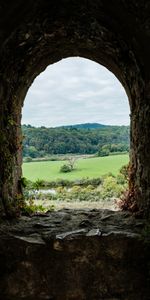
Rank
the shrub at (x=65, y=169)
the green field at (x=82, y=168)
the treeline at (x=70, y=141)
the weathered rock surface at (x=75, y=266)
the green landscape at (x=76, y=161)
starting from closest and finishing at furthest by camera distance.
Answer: the weathered rock surface at (x=75, y=266)
the green landscape at (x=76, y=161)
the treeline at (x=70, y=141)
the green field at (x=82, y=168)
the shrub at (x=65, y=169)

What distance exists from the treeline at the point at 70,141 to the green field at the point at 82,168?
48cm

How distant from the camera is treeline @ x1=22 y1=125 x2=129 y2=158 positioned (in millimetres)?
10008

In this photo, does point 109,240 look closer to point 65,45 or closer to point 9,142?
point 9,142

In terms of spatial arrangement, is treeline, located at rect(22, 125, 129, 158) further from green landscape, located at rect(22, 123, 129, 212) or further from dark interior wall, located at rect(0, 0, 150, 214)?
dark interior wall, located at rect(0, 0, 150, 214)

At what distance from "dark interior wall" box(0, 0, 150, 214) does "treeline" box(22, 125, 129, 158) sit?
330 cm

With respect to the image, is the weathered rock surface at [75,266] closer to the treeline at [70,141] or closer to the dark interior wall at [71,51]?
the dark interior wall at [71,51]

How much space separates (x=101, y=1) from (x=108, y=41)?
1.12 m

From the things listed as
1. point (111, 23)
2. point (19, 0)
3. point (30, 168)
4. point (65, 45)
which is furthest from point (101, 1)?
point (30, 168)

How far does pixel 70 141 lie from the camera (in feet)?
33.4

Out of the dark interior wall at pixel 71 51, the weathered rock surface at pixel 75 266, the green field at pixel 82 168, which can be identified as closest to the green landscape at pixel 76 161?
the green field at pixel 82 168

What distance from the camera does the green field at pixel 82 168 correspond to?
10.8 m

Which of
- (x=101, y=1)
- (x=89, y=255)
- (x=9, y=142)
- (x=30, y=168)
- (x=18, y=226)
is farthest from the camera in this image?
(x=30, y=168)

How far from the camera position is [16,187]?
6363 mm

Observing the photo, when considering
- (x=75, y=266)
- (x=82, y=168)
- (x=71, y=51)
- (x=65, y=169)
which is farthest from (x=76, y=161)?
(x=75, y=266)
